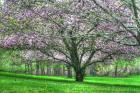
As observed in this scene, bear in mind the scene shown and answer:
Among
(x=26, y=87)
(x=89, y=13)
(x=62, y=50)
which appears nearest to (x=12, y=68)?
(x=62, y=50)

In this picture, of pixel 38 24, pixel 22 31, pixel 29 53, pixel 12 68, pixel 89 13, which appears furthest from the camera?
pixel 12 68

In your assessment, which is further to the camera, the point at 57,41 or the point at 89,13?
the point at 57,41

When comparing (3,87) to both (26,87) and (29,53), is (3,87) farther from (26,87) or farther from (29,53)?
(29,53)

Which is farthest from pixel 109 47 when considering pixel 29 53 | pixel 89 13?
pixel 89 13

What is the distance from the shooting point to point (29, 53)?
37.2m

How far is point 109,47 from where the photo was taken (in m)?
29.1

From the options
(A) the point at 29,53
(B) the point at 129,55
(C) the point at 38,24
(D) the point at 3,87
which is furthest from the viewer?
(A) the point at 29,53

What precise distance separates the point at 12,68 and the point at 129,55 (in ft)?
Result: 93.3

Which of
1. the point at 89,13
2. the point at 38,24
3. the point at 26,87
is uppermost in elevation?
the point at 38,24

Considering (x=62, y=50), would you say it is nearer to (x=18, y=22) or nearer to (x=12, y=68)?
(x=18, y=22)

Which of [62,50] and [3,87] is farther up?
[62,50]

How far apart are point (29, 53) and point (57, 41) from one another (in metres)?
7.78

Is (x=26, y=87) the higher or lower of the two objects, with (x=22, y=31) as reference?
lower

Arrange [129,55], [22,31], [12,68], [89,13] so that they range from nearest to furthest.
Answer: [89,13], [22,31], [129,55], [12,68]
